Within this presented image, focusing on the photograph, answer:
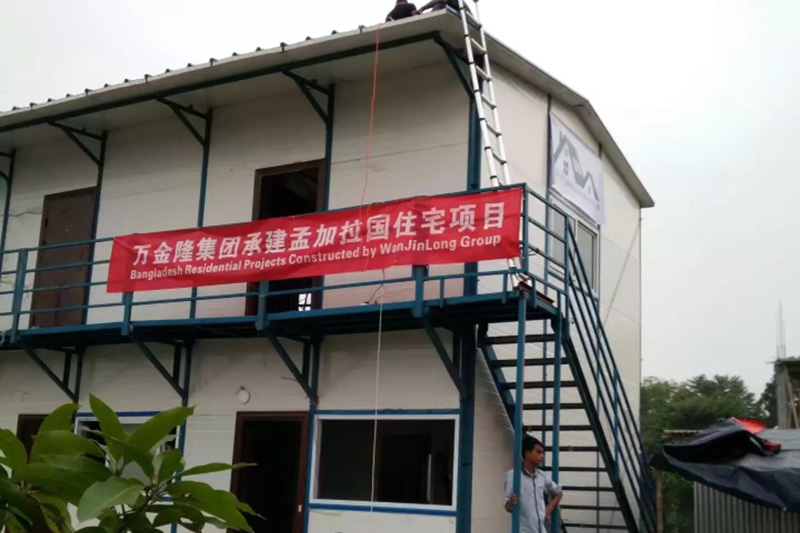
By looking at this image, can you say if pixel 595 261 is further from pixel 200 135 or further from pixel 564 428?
pixel 200 135

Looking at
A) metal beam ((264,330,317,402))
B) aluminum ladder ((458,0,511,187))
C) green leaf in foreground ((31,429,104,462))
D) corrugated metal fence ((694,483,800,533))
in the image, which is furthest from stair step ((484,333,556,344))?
green leaf in foreground ((31,429,104,462))

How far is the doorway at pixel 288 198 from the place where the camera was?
11.9m

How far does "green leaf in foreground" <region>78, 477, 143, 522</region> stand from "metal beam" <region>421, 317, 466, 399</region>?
7578 millimetres

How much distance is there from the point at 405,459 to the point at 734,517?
517 cm

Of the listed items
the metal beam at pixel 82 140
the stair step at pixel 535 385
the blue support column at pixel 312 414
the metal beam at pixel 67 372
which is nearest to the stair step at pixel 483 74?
the stair step at pixel 535 385

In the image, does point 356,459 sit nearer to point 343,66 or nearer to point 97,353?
point 97,353

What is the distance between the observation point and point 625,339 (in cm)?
1477

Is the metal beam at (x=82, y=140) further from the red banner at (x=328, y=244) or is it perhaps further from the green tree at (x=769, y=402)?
the green tree at (x=769, y=402)

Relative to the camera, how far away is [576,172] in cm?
1319

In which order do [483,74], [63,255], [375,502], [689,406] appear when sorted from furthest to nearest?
[689,406]
[63,255]
[375,502]
[483,74]

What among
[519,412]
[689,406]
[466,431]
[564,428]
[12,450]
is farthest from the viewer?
[689,406]

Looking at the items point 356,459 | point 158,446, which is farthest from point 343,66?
point 158,446

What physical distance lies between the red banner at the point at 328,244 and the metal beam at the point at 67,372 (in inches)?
86.1

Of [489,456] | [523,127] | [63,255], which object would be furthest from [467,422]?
[63,255]
